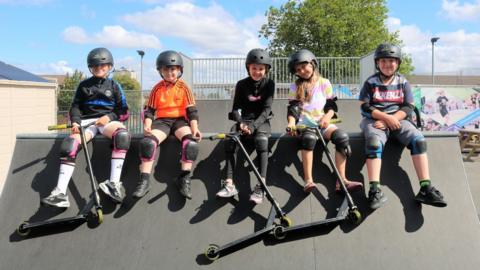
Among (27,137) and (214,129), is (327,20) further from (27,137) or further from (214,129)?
(27,137)

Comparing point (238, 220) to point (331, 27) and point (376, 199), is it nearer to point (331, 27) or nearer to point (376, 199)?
point (376, 199)

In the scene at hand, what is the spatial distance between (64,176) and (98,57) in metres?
1.40

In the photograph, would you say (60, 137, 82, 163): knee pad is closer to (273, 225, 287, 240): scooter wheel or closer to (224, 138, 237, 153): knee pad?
(224, 138, 237, 153): knee pad

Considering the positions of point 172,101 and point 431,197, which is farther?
point 172,101

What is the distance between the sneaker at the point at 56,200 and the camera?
11.1 ft

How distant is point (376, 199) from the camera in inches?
128

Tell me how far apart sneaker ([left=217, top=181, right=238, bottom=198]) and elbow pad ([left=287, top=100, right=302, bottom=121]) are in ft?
3.40

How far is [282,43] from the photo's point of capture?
29172 millimetres

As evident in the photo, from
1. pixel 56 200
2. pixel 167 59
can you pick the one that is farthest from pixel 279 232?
pixel 167 59

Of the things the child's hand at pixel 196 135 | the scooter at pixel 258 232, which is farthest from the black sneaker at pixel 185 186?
the scooter at pixel 258 232

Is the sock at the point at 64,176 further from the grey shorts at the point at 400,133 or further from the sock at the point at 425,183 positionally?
the sock at the point at 425,183

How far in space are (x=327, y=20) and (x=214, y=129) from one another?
60.1ft

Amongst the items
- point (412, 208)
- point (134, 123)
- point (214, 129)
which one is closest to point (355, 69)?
point (214, 129)

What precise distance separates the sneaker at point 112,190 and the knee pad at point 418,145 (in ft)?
9.09
